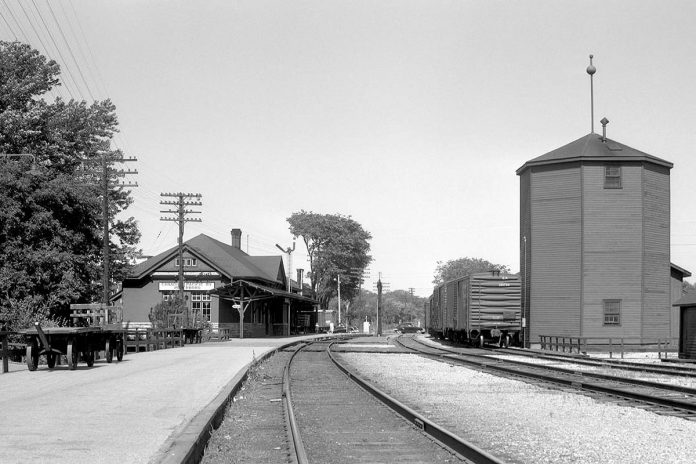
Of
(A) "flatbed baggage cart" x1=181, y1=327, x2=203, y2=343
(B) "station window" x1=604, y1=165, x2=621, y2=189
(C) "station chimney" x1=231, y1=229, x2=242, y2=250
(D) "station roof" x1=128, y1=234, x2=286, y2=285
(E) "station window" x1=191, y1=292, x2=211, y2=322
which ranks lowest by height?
(A) "flatbed baggage cart" x1=181, y1=327, x2=203, y2=343

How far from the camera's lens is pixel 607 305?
42688 millimetres

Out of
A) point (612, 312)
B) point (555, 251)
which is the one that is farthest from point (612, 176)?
point (612, 312)

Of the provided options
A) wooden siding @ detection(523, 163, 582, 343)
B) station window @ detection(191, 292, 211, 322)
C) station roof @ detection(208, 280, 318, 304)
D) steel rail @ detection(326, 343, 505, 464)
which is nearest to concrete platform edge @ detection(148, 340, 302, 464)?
steel rail @ detection(326, 343, 505, 464)

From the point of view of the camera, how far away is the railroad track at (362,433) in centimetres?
886

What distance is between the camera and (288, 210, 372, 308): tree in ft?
343

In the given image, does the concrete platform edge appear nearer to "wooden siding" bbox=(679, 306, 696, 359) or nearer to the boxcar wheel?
the boxcar wheel

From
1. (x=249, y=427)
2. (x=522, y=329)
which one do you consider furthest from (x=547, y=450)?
(x=522, y=329)

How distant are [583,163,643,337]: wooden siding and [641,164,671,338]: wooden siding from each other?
1.35ft

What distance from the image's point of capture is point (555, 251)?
143 ft

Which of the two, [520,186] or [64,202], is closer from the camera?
[64,202]

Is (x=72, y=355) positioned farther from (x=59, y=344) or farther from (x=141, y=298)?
(x=141, y=298)

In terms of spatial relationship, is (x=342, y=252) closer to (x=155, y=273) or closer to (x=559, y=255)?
(x=155, y=273)

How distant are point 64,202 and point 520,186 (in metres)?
24.5

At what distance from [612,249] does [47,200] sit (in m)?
27.1
